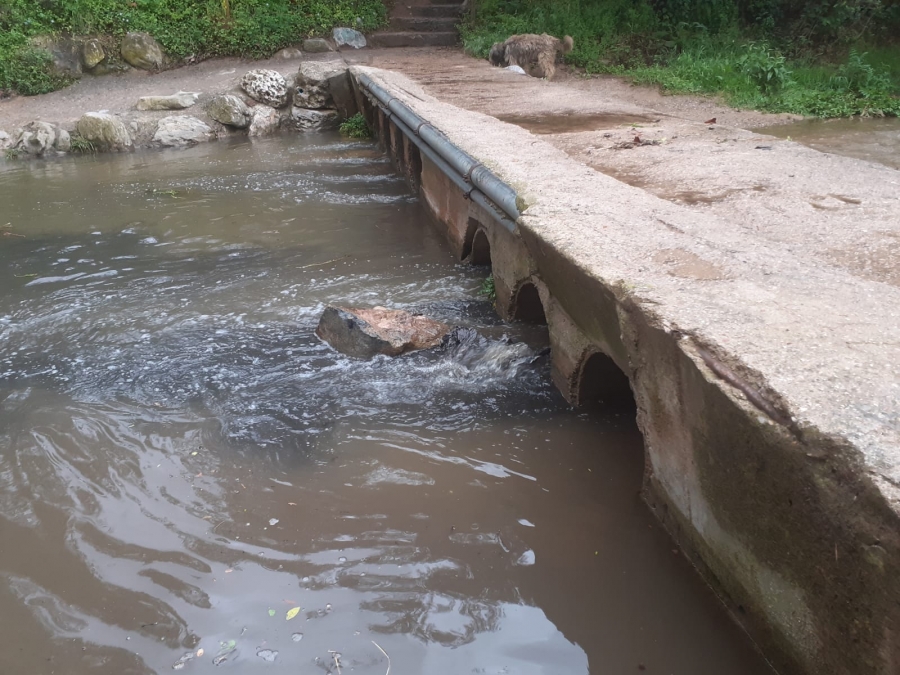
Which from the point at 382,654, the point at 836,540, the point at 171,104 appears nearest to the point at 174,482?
the point at 382,654

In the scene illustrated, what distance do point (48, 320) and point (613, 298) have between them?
4027mm

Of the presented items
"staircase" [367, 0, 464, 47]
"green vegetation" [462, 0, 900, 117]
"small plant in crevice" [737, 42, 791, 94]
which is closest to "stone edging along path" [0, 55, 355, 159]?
"staircase" [367, 0, 464, 47]

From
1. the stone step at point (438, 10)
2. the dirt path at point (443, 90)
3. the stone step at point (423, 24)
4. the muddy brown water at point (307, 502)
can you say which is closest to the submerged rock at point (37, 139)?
the dirt path at point (443, 90)

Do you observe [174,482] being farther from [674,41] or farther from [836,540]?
[674,41]

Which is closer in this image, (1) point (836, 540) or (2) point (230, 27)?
(1) point (836, 540)

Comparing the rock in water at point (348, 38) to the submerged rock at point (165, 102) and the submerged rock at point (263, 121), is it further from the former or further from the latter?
the submerged rock at point (165, 102)

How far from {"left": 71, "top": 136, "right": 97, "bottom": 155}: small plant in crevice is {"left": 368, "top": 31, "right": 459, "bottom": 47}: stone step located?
5899 mm

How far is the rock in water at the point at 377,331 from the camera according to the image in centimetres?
420

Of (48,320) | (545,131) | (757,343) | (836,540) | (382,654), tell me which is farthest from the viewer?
(545,131)

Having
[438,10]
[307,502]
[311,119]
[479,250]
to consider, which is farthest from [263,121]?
[307,502]

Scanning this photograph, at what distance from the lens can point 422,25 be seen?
49.3ft

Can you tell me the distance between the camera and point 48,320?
16.5 ft

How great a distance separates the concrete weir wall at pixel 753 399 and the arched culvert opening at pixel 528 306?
789 mm

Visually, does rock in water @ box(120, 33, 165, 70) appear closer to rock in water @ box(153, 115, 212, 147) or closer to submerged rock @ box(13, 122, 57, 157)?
rock in water @ box(153, 115, 212, 147)
